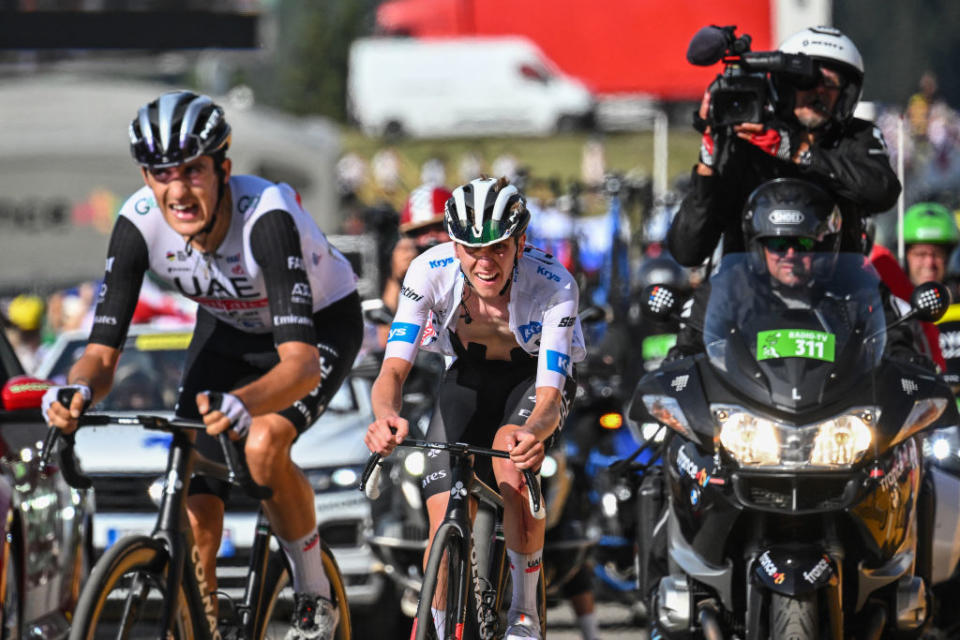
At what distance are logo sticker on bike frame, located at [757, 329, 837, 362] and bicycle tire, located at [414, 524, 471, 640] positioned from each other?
132cm

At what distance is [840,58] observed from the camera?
752 cm

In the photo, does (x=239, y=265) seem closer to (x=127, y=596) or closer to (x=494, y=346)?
(x=494, y=346)

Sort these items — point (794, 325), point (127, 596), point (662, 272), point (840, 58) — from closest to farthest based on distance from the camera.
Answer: point (127, 596), point (794, 325), point (840, 58), point (662, 272)

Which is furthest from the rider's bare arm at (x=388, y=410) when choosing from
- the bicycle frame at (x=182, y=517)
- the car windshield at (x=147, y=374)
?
the car windshield at (x=147, y=374)

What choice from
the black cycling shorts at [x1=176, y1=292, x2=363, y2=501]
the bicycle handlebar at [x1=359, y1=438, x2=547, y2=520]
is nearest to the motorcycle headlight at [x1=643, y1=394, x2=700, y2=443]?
the bicycle handlebar at [x1=359, y1=438, x2=547, y2=520]

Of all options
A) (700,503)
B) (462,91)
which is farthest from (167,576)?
(462,91)

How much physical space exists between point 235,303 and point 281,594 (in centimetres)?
107

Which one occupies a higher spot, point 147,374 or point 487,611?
point 487,611

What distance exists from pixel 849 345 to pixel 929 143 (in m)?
19.5

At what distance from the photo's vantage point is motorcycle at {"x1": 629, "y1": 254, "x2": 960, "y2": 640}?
6.05m

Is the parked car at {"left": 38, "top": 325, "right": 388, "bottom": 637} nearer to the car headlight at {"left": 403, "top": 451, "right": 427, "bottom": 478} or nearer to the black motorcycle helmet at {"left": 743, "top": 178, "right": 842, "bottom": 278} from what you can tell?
the car headlight at {"left": 403, "top": 451, "right": 427, "bottom": 478}

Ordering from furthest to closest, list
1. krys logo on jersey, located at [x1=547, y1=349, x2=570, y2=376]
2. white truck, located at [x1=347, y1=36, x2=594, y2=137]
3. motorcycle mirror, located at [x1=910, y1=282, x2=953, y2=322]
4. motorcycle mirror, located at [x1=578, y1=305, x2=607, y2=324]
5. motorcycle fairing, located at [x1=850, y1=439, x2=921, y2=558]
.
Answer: white truck, located at [x1=347, y1=36, x2=594, y2=137] < motorcycle mirror, located at [x1=578, y1=305, x2=607, y2=324] < motorcycle mirror, located at [x1=910, y1=282, x2=953, y2=322] < motorcycle fairing, located at [x1=850, y1=439, x2=921, y2=558] < krys logo on jersey, located at [x1=547, y1=349, x2=570, y2=376]

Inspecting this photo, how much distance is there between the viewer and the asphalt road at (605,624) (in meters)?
10.3

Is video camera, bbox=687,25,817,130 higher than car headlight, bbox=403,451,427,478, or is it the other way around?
video camera, bbox=687,25,817,130
